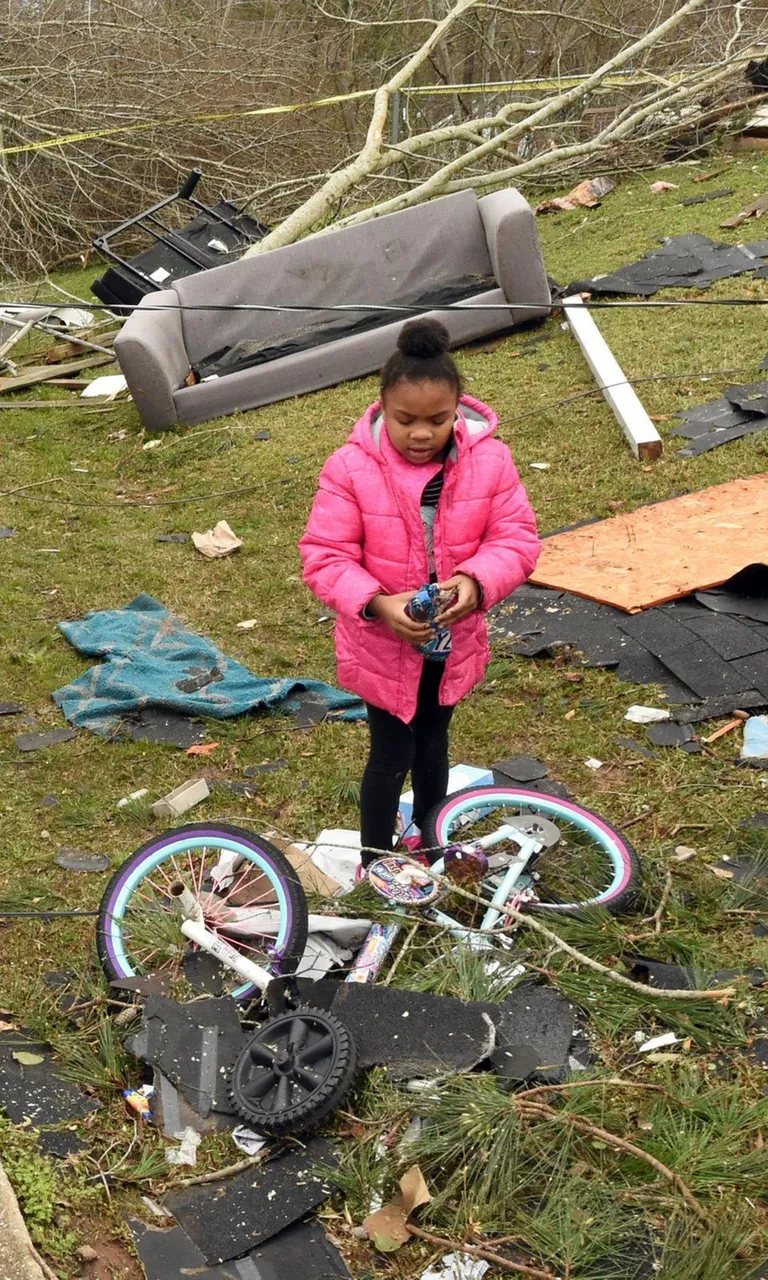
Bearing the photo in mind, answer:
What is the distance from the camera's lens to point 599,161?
14.1m

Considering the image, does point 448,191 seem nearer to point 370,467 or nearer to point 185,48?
point 185,48

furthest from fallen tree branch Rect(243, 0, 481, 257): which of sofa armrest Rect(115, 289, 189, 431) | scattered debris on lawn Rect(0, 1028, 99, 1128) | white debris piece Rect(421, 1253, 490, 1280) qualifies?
white debris piece Rect(421, 1253, 490, 1280)

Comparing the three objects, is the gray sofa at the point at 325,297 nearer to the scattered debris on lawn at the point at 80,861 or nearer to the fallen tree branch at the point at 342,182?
the fallen tree branch at the point at 342,182

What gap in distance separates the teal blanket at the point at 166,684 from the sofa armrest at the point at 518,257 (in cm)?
497

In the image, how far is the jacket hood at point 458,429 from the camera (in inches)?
117

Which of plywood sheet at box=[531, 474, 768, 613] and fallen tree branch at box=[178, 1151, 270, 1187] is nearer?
fallen tree branch at box=[178, 1151, 270, 1187]

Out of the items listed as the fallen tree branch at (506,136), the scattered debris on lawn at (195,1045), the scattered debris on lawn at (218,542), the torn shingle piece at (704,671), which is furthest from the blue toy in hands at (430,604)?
the fallen tree branch at (506,136)

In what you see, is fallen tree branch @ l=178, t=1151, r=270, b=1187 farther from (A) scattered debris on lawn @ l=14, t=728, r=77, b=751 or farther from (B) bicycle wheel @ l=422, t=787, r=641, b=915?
(A) scattered debris on lawn @ l=14, t=728, r=77, b=751

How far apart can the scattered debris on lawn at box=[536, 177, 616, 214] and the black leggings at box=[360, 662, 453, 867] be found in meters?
11.2

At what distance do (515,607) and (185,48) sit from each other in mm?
13152

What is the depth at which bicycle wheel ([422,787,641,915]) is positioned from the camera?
318 cm

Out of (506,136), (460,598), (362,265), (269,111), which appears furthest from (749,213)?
(460,598)

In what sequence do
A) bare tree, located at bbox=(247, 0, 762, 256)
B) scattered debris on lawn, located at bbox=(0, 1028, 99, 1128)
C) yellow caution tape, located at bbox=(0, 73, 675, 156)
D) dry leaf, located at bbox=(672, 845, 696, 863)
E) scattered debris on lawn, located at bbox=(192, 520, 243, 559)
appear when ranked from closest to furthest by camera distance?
scattered debris on lawn, located at bbox=(0, 1028, 99, 1128) < dry leaf, located at bbox=(672, 845, 696, 863) < scattered debris on lawn, located at bbox=(192, 520, 243, 559) < bare tree, located at bbox=(247, 0, 762, 256) < yellow caution tape, located at bbox=(0, 73, 675, 156)

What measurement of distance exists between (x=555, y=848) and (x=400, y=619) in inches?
35.7
